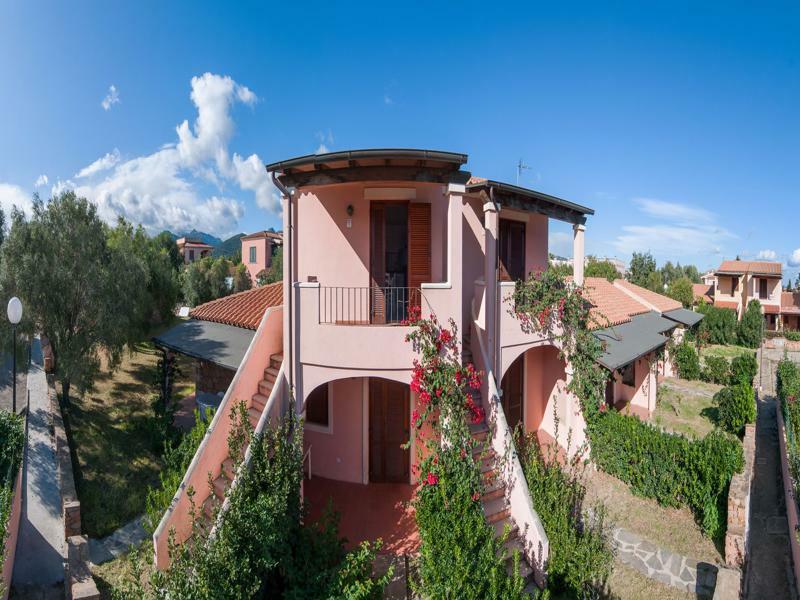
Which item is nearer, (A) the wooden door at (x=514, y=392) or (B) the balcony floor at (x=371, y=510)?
(B) the balcony floor at (x=371, y=510)

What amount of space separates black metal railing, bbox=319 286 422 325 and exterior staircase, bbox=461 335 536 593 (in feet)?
9.43

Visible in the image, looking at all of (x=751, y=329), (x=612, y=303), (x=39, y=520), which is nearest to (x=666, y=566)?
(x=612, y=303)

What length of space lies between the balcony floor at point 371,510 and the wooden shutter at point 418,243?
5.50 m

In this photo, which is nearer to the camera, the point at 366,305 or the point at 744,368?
the point at 366,305

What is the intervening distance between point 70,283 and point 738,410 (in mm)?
26526

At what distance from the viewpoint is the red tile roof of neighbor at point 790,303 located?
47156 mm

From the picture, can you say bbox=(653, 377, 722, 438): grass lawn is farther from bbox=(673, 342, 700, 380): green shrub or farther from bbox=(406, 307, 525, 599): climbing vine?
bbox=(406, 307, 525, 599): climbing vine

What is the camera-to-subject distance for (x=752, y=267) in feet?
155

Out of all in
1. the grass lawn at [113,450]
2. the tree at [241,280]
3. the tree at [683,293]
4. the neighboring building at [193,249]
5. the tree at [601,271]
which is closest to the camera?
the grass lawn at [113,450]

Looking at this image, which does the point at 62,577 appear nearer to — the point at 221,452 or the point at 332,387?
the point at 221,452

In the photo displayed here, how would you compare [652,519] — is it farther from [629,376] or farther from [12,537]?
[12,537]

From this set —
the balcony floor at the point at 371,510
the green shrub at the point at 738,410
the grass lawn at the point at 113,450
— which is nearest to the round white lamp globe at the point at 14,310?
the grass lawn at the point at 113,450

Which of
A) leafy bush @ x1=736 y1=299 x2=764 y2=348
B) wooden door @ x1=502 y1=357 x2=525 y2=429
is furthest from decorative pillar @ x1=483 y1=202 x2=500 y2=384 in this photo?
leafy bush @ x1=736 y1=299 x2=764 y2=348

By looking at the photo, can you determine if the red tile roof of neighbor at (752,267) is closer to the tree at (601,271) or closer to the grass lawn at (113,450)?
the tree at (601,271)
